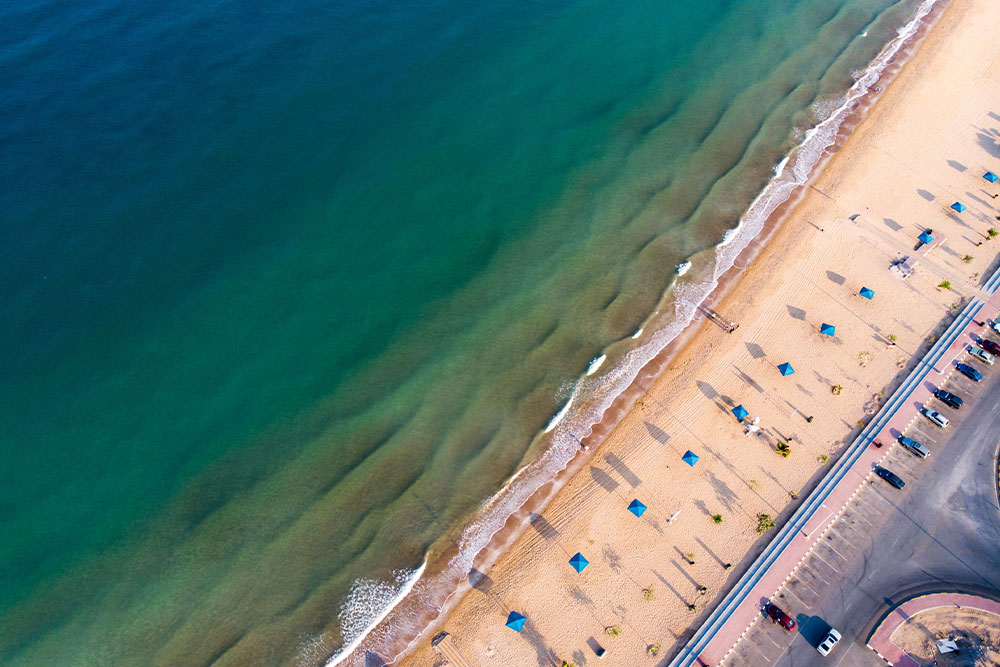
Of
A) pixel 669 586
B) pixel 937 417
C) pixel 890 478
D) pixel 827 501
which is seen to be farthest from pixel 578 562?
pixel 937 417

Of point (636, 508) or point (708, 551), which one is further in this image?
point (636, 508)

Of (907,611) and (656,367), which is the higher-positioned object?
(656,367)

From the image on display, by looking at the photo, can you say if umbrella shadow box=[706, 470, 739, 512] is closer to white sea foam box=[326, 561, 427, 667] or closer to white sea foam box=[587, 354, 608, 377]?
white sea foam box=[587, 354, 608, 377]

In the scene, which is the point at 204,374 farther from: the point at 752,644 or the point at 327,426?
the point at 752,644

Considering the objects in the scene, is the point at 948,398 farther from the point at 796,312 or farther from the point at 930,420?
the point at 796,312

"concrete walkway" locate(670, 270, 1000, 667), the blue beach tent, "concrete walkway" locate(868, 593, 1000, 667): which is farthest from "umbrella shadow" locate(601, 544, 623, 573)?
"concrete walkway" locate(868, 593, 1000, 667)

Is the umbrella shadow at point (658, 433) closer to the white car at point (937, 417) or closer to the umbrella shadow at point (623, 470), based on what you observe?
the umbrella shadow at point (623, 470)

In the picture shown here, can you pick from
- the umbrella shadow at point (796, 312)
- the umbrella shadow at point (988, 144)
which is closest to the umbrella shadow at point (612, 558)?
the umbrella shadow at point (796, 312)
